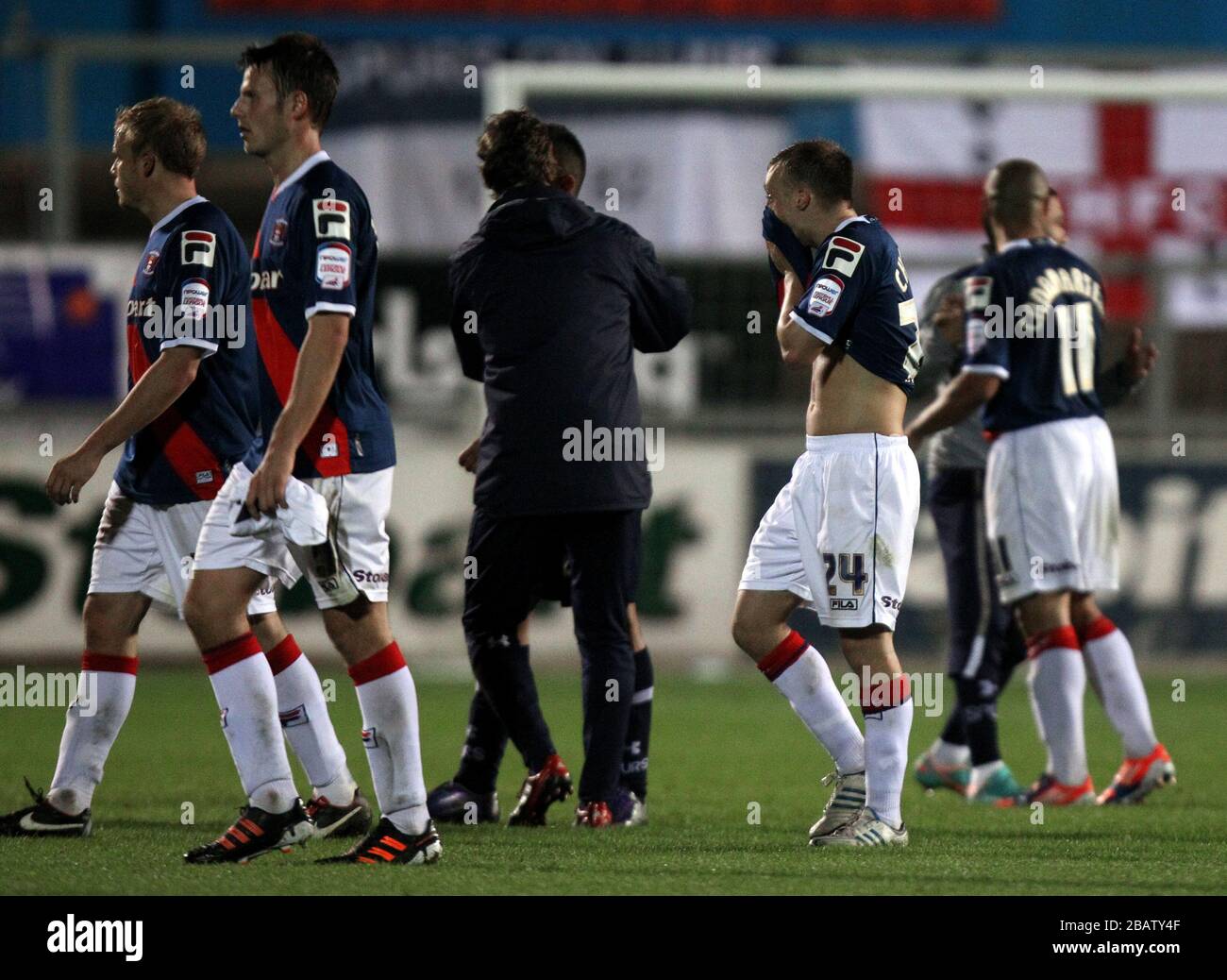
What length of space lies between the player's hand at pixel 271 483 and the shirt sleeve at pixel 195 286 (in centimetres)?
72

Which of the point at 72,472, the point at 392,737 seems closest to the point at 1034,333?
the point at 392,737

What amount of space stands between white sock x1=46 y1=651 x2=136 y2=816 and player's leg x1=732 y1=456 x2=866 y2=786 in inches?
70.1

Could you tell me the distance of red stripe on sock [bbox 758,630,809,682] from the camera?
223 inches

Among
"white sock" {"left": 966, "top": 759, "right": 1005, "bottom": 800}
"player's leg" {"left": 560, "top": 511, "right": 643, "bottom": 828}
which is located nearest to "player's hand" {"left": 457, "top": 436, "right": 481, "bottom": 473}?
"player's leg" {"left": 560, "top": 511, "right": 643, "bottom": 828}

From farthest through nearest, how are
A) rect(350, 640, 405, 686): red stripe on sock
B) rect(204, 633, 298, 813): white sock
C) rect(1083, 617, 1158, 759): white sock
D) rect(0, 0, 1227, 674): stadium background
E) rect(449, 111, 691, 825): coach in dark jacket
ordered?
1. rect(0, 0, 1227, 674): stadium background
2. rect(1083, 617, 1158, 759): white sock
3. rect(449, 111, 691, 825): coach in dark jacket
4. rect(204, 633, 298, 813): white sock
5. rect(350, 640, 405, 686): red stripe on sock

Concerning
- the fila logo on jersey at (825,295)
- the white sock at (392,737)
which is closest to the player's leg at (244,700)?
the white sock at (392,737)

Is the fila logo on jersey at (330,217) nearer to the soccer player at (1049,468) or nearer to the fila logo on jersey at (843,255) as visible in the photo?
the fila logo on jersey at (843,255)

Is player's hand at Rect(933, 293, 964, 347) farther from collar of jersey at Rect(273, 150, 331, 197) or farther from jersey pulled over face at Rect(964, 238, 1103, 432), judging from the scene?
collar of jersey at Rect(273, 150, 331, 197)

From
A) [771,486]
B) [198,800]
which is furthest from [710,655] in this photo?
[198,800]

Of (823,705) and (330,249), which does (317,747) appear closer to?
(823,705)

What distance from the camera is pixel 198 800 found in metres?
6.57

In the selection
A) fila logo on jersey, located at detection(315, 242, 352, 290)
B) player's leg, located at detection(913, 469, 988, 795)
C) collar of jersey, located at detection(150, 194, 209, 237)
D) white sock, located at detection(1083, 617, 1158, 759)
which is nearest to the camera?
fila logo on jersey, located at detection(315, 242, 352, 290)

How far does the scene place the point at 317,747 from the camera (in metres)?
5.65
